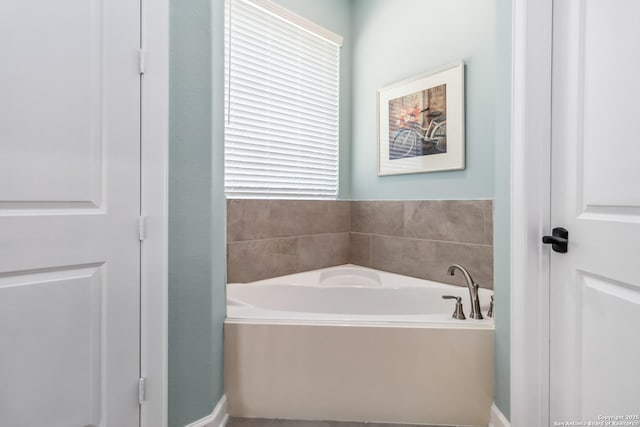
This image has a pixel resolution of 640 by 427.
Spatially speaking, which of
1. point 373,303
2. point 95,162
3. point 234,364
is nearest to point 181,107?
point 95,162

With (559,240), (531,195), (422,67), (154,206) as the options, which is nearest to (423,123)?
(422,67)

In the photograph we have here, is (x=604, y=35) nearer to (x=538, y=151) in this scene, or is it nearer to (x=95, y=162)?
(x=538, y=151)

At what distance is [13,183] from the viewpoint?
0.94 meters

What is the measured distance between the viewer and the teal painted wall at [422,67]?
196 centimetres

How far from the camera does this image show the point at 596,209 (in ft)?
3.12

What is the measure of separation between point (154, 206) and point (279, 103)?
151cm

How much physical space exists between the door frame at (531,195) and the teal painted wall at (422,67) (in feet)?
2.91

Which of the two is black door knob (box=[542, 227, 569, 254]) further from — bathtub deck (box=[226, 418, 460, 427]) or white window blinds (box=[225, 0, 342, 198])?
white window blinds (box=[225, 0, 342, 198])

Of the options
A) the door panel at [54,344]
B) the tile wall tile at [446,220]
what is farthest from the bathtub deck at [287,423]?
the tile wall tile at [446,220]

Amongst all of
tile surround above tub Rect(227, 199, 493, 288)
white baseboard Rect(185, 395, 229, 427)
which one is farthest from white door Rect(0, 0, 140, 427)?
tile surround above tub Rect(227, 199, 493, 288)

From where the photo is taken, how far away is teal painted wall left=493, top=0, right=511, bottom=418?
122cm

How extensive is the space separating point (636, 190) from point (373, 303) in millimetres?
1551

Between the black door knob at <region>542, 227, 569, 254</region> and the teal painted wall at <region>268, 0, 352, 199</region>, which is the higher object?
the teal painted wall at <region>268, 0, 352, 199</region>

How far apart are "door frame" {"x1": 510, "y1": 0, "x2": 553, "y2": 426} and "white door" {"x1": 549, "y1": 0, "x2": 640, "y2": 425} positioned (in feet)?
0.10
